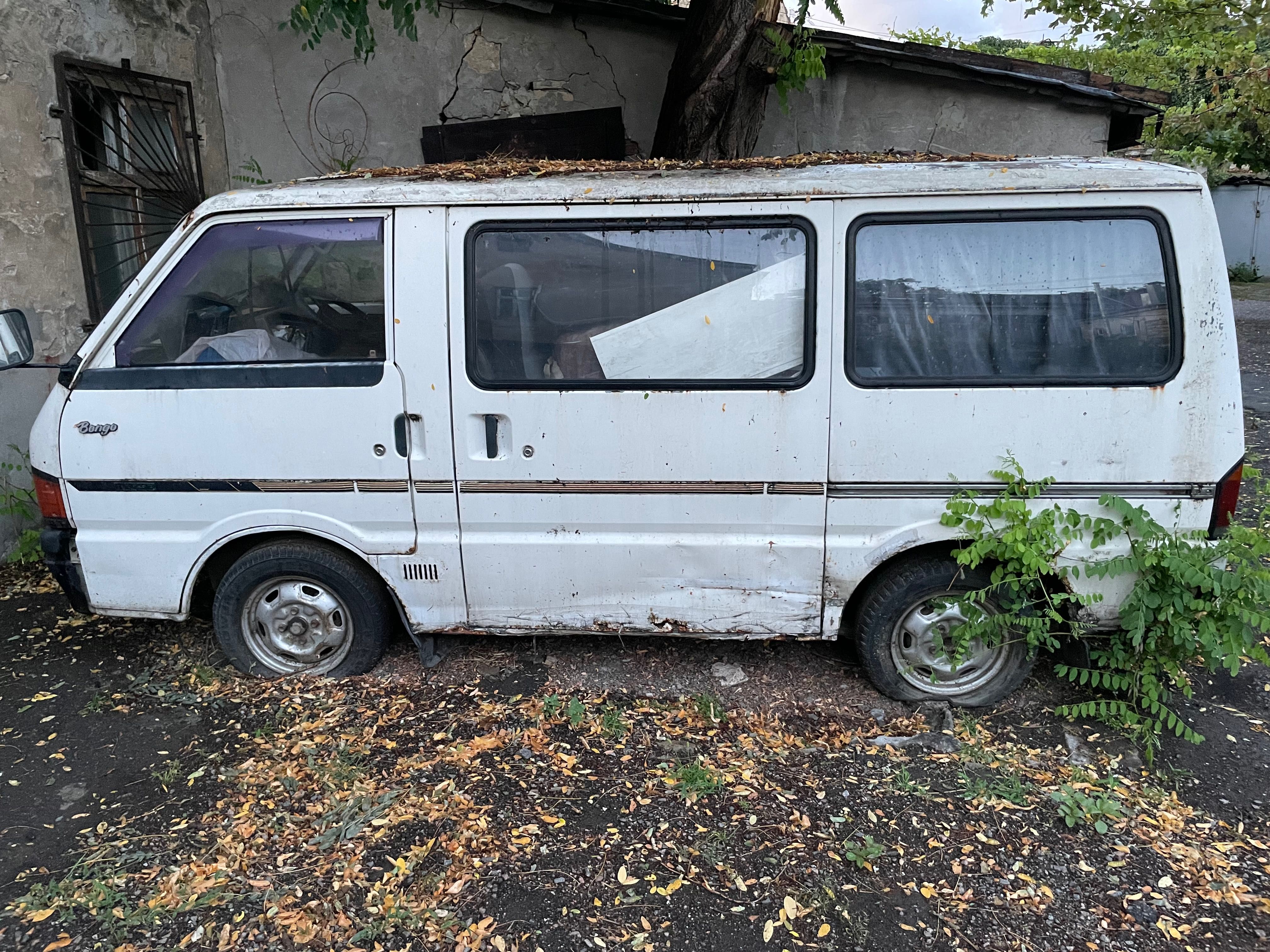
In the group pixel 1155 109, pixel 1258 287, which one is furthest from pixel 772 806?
pixel 1258 287

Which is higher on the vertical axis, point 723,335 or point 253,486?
point 723,335

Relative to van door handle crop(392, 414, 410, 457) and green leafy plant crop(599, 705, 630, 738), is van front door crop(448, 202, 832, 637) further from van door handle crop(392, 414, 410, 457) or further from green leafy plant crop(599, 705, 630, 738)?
green leafy plant crop(599, 705, 630, 738)

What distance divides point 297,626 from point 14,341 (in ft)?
5.76

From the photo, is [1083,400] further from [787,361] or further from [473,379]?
[473,379]

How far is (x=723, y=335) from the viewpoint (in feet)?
10.6

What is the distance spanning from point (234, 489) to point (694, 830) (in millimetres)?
2298

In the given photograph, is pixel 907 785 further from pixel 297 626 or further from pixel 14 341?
pixel 14 341

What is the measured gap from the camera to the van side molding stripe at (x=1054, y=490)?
3117mm

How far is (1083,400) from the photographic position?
3088 mm

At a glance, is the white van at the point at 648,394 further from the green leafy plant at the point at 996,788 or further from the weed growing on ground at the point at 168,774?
the weed growing on ground at the point at 168,774

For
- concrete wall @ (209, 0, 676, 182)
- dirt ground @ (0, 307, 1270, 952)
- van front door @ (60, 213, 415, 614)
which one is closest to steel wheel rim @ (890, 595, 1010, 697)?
dirt ground @ (0, 307, 1270, 952)

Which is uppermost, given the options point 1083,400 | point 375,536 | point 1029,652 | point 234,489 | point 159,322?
point 159,322

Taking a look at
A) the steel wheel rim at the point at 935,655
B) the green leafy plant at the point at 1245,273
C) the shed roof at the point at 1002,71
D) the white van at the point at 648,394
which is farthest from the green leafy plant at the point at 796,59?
the green leafy plant at the point at 1245,273

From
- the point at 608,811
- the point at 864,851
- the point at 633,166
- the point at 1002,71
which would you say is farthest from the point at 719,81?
the point at 864,851
